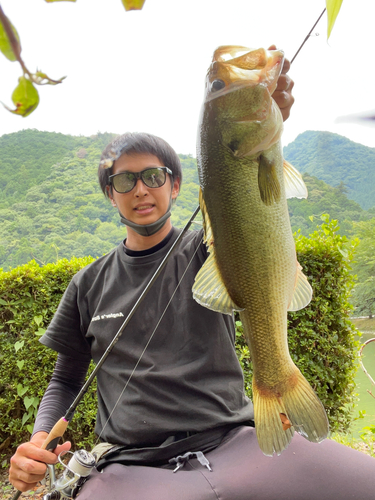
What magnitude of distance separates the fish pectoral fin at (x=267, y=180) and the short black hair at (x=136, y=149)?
1040 mm

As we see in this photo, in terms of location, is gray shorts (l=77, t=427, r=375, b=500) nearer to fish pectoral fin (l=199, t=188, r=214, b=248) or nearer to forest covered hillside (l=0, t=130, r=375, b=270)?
fish pectoral fin (l=199, t=188, r=214, b=248)

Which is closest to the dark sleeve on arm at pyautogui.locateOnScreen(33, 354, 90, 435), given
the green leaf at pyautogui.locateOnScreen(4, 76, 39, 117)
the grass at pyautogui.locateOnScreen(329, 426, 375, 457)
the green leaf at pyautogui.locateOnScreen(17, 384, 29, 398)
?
the green leaf at pyautogui.locateOnScreen(17, 384, 29, 398)

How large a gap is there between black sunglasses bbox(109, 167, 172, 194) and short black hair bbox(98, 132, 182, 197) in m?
0.09

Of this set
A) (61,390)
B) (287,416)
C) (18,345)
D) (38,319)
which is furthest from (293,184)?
(18,345)

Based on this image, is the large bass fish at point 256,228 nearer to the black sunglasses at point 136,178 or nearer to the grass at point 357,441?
the black sunglasses at point 136,178

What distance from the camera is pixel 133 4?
16.7 inches

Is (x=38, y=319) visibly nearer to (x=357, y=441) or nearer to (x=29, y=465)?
(x=29, y=465)

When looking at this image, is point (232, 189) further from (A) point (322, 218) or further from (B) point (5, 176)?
(A) point (322, 218)

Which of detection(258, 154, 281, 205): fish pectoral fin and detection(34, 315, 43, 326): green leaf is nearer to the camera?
detection(258, 154, 281, 205): fish pectoral fin

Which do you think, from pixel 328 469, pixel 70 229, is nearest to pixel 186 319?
pixel 70 229

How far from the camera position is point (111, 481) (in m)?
1.63

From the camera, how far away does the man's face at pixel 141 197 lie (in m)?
2.01

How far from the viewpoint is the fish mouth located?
3.53ft

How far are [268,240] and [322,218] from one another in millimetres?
2680
